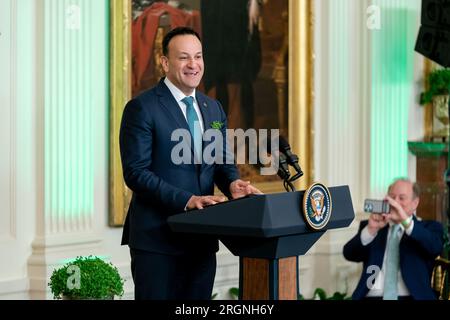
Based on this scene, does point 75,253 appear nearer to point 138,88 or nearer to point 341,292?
point 138,88

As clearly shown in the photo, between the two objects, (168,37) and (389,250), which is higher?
(168,37)

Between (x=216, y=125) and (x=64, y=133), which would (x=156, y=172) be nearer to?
(x=216, y=125)

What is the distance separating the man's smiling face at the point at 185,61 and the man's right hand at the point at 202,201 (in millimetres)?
537

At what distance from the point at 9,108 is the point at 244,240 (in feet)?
7.90

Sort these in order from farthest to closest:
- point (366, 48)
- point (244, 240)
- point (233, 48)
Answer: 1. point (366, 48)
2. point (233, 48)
3. point (244, 240)

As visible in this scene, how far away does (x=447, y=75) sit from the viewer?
28.3ft

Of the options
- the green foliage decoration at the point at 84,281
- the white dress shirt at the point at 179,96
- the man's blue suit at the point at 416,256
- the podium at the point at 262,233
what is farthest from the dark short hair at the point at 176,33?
the man's blue suit at the point at 416,256

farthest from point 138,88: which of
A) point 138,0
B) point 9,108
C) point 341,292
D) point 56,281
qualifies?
point 341,292

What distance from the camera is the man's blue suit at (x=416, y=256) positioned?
260 inches

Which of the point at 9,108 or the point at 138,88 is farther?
the point at 138,88

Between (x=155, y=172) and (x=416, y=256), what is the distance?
2.78m

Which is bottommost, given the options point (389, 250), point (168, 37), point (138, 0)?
point (389, 250)

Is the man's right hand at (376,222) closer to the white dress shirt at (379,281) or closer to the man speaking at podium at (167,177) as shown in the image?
the white dress shirt at (379,281)

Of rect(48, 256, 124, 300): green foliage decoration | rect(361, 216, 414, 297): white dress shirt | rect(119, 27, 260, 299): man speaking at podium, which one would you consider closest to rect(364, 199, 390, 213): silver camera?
rect(361, 216, 414, 297): white dress shirt
